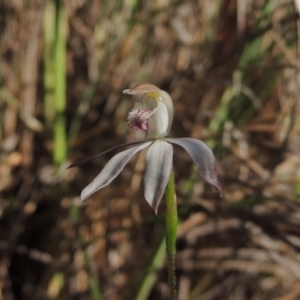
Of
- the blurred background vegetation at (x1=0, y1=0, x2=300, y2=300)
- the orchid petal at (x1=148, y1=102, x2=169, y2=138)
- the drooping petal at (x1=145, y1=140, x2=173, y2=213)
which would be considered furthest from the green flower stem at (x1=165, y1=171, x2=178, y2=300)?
the blurred background vegetation at (x1=0, y1=0, x2=300, y2=300)

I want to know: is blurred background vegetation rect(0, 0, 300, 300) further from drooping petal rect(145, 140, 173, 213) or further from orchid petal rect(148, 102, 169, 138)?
drooping petal rect(145, 140, 173, 213)

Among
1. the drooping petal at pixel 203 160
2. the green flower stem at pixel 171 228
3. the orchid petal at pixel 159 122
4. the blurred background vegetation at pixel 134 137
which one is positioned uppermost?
the drooping petal at pixel 203 160

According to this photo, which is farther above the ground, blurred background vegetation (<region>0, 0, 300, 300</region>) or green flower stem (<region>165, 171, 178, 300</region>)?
green flower stem (<region>165, 171, 178, 300</region>)

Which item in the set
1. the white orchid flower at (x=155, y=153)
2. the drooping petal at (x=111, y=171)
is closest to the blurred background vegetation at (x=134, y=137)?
the white orchid flower at (x=155, y=153)

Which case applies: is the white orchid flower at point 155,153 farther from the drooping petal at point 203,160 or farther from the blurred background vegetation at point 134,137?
the blurred background vegetation at point 134,137

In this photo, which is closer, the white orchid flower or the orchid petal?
the white orchid flower

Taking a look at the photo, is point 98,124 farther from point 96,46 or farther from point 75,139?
point 96,46

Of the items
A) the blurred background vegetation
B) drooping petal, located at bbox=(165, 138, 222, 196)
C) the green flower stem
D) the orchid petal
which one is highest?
drooping petal, located at bbox=(165, 138, 222, 196)

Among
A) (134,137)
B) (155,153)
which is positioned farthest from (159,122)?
(134,137)
